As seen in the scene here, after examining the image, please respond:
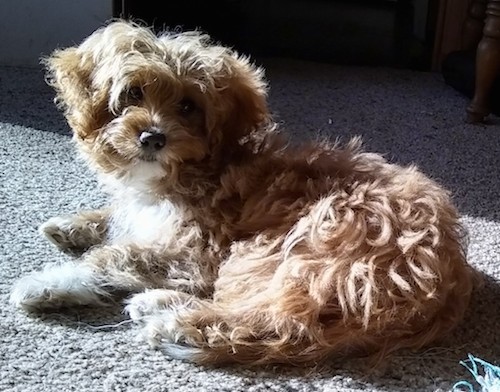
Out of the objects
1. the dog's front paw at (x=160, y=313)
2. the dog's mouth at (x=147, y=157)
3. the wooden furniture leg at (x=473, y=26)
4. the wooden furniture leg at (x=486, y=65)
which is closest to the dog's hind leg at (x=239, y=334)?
the dog's front paw at (x=160, y=313)

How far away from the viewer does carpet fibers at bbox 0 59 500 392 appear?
1.24 metres

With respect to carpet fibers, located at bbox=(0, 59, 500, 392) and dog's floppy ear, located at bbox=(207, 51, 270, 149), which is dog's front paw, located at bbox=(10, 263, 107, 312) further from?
dog's floppy ear, located at bbox=(207, 51, 270, 149)

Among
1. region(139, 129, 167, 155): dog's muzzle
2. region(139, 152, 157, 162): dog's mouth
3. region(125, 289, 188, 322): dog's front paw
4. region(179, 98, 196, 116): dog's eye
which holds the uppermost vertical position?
region(179, 98, 196, 116): dog's eye


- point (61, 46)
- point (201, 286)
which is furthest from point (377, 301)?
point (61, 46)

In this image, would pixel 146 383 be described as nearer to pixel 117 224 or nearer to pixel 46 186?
pixel 117 224

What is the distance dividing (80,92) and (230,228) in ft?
1.21

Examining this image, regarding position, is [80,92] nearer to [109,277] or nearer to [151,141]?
[151,141]

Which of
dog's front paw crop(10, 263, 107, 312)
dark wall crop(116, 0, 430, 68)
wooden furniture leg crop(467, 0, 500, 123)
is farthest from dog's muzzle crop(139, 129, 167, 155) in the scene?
dark wall crop(116, 0, 430, 68)

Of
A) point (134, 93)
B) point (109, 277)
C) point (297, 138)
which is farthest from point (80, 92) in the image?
point (297, 138)

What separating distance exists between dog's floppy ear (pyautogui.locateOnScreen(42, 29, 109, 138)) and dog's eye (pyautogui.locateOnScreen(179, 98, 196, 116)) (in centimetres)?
14

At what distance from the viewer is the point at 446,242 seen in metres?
1.38

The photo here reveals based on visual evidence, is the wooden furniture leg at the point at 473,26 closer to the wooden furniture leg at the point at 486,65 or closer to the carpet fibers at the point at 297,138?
the carpet fibers at the point at 297,138

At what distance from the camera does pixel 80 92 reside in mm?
1522

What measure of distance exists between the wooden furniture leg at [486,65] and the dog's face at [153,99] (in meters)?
1.27
